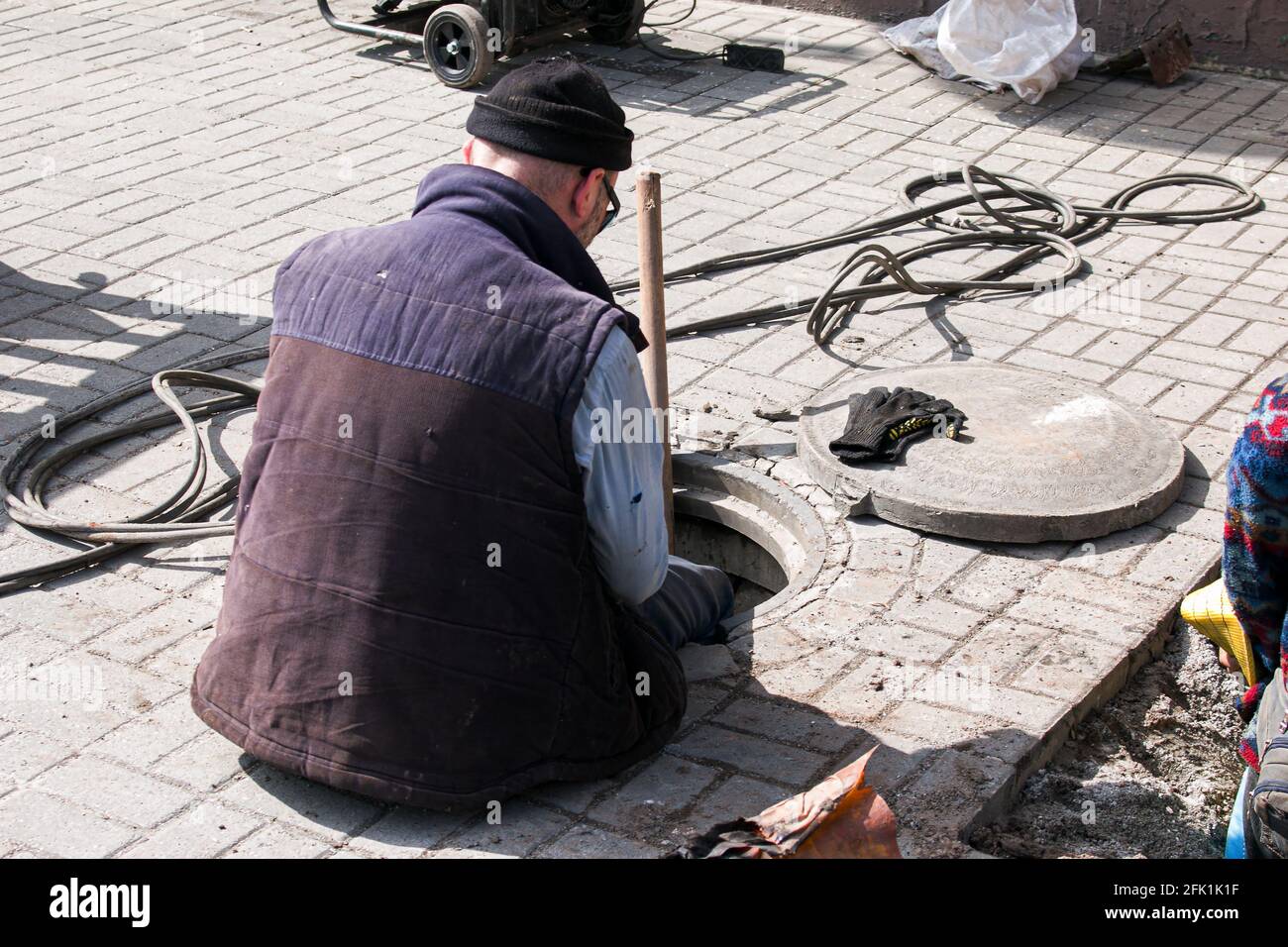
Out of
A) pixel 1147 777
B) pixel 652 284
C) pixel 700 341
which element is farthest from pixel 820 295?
pixel 1147 777

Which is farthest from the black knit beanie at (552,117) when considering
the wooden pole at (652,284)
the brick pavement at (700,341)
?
the brick pavement at (700,341)

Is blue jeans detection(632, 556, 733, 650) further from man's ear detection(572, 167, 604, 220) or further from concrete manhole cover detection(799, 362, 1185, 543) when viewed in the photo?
man's ear detection(572, 167, 604, 220)

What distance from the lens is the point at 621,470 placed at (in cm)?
307

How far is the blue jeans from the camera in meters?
3.80

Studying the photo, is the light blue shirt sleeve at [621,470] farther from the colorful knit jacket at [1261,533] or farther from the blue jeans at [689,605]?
the colorful knit jacket at [1261,533]

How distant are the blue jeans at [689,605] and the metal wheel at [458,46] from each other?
5085 mm

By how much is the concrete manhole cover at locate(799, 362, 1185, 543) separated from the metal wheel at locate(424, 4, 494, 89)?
4.15 meters

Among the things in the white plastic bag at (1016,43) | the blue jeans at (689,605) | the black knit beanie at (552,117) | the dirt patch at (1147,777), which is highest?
the black knit beanie at (552,117)

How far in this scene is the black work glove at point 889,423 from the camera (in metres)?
4.60

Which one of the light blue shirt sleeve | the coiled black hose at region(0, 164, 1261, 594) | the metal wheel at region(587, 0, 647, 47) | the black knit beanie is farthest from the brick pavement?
the black knit beanie

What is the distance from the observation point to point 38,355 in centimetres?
552

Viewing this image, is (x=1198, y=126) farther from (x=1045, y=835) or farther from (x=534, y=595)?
(x=534, y=595)

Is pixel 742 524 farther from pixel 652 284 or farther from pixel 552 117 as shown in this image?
pixel 552 117
